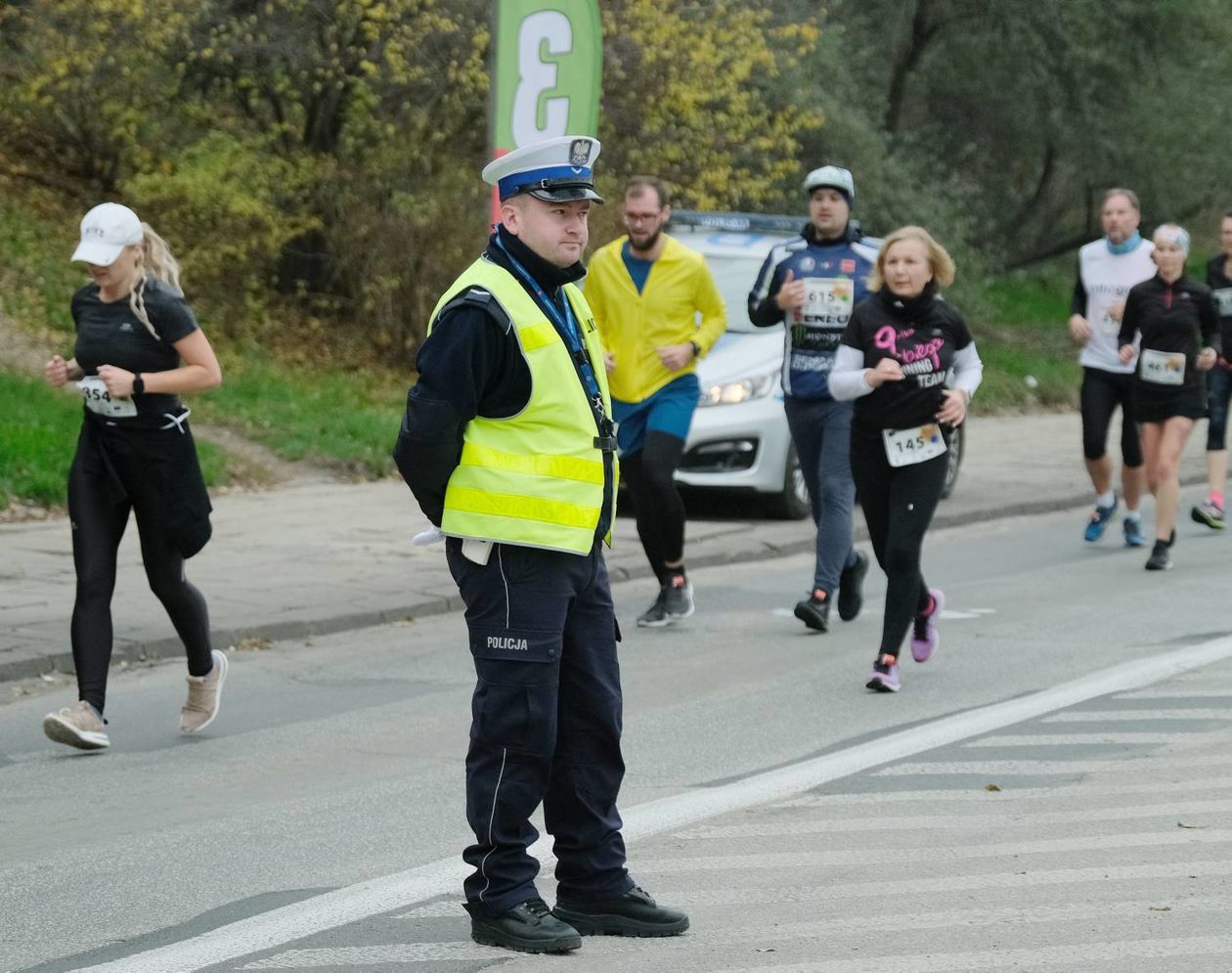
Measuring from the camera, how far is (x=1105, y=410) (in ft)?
41.3

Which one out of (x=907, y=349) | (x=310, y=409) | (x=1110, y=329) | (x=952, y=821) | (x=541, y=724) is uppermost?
(x=907, y=349)

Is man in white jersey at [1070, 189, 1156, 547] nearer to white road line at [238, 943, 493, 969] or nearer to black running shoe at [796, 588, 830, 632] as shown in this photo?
black running shoe at [796, 588, 830, 632]

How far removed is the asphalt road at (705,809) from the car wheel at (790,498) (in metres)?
3.73

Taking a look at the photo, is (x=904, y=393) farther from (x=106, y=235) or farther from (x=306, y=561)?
(x=306, y=561)

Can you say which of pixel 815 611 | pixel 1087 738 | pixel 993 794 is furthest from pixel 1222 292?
pixel 993 794

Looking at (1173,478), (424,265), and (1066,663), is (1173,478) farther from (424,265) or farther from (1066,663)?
(424,265)

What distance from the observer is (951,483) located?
1527cm

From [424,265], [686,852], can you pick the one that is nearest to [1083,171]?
[424,265]

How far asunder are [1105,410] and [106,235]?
290 inches

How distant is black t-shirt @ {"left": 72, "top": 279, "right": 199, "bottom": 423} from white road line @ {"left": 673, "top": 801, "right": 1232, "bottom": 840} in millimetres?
2604

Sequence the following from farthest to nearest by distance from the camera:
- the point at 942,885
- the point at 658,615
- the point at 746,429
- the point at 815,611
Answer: the point at 746,429 → the point at 658,615 → the point at 815,611 → the point at 942,885

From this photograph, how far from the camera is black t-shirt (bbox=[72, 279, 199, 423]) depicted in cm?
711

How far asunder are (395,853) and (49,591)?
16.2ft

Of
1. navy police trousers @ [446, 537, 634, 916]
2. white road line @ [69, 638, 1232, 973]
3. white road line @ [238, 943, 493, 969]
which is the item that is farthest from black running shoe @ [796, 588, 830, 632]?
white road line @ [238, 943, 493, 969]
